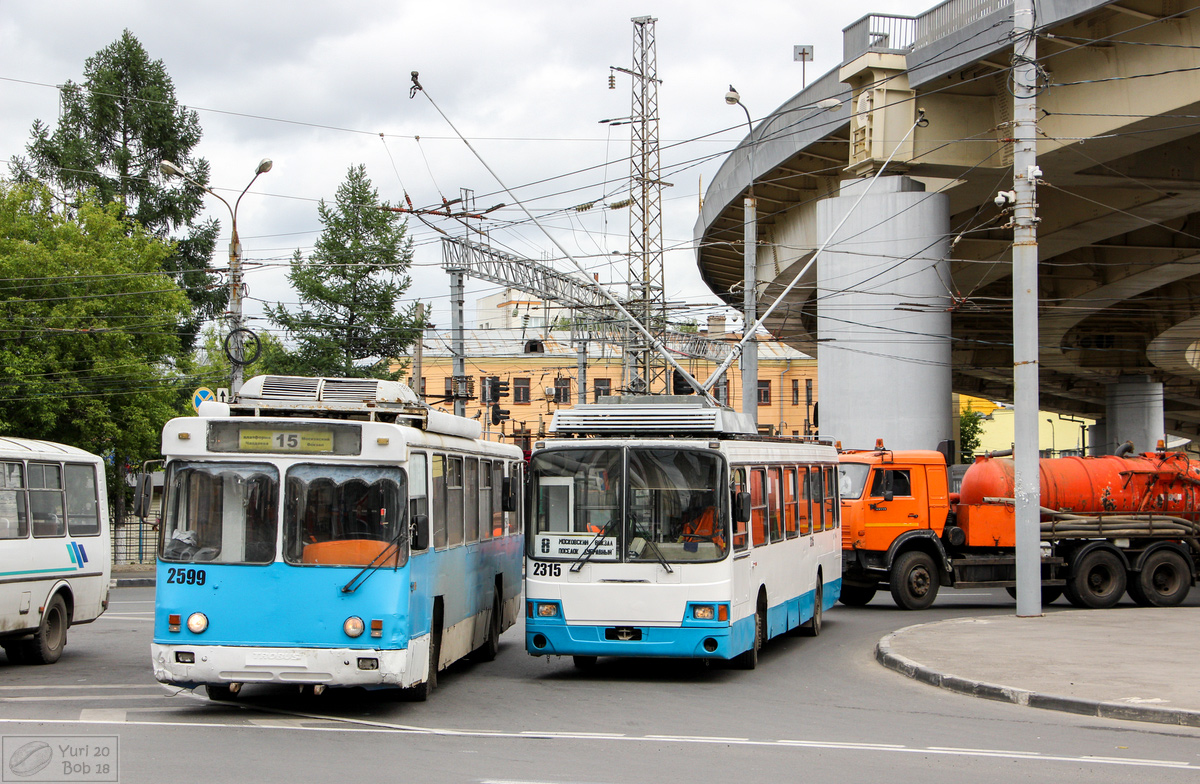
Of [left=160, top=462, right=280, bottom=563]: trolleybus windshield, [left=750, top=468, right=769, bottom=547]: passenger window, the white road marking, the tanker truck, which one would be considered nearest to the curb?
the white road marking

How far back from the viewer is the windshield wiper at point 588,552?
12.8 metres

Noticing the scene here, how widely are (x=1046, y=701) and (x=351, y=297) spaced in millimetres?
41371

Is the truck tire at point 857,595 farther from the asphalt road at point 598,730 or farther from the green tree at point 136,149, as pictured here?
the green tree at point 136,149

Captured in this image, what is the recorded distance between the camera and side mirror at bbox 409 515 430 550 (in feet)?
34.5

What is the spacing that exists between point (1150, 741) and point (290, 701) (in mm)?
7142

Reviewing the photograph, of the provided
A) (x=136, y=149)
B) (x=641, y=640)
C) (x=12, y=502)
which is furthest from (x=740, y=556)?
(x=136, y=149)

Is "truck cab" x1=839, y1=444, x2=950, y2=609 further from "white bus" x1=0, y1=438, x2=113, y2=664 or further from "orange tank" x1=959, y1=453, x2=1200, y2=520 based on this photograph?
"white bus" x1=0, y1=438, x2=113, y2=664

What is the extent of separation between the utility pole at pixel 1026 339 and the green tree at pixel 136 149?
3704 centimetres

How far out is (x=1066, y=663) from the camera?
43.7 ft

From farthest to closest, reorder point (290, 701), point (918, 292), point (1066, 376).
→ point (1066, 376) < point (918, 292) < point (290, 701)

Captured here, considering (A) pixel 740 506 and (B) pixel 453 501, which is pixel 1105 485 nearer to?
(A) pixel 740 506

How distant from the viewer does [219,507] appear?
10.4m

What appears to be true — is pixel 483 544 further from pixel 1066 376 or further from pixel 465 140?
pixel 1066 376

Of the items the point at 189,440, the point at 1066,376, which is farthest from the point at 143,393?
the point at 1066,376
